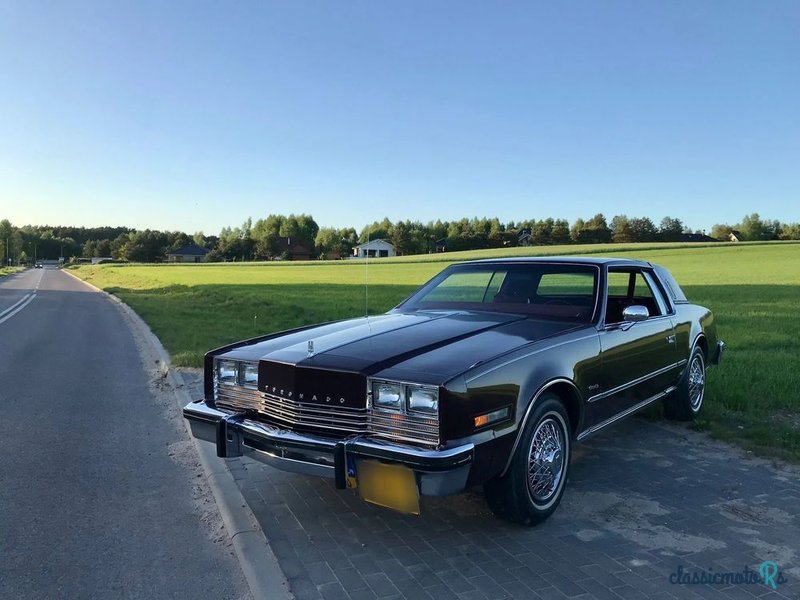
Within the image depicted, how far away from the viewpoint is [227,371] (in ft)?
12.8

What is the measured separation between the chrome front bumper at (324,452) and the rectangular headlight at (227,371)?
0.20 meters

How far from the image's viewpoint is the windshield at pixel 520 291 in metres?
4.59

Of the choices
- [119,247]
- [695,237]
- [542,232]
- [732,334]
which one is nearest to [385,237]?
[542,232]

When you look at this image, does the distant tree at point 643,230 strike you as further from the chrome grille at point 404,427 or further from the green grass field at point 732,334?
the chrome grille at point 404,427

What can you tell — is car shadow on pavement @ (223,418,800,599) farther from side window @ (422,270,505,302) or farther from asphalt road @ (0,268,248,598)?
side window @ (422,270,505,302)

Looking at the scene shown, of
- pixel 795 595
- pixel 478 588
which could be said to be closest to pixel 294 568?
pixel 478 588

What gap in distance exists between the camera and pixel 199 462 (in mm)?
4770

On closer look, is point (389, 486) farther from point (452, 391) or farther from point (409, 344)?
point (409, 344)

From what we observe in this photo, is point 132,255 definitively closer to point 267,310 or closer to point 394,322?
point 267,310

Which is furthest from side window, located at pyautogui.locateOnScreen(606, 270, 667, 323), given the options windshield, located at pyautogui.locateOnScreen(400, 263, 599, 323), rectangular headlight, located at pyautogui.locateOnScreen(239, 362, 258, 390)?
rectangular headlight, located at pyautogui.locateOnScreen(239, 362, 258, 390)

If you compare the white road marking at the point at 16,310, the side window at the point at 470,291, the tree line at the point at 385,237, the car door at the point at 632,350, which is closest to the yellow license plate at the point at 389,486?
the car door at the point at 632,350

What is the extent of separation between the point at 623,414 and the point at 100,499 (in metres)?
3.76

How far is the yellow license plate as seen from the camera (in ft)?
9.65

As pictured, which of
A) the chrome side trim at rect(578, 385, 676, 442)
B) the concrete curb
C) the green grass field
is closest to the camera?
the concrete curb
